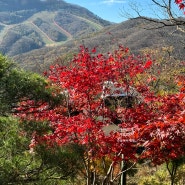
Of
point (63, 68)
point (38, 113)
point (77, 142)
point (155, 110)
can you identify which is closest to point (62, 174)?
point (77, 142)

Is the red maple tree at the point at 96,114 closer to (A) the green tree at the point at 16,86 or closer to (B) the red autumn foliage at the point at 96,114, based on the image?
(B) the red autumn foliage at the point at 96,114

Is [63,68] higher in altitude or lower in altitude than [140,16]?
lower

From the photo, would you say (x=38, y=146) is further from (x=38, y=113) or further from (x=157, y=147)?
(x=157, y=147)

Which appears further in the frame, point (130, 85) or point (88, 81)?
point (130, 85)

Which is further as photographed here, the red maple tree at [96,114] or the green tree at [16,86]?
the red maple tree at [96,114]

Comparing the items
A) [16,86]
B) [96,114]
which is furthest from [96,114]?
[16,86]

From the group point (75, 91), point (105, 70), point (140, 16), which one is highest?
point (140, 16)

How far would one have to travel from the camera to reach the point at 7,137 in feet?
25.4

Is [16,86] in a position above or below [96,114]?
above

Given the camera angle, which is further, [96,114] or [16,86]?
[96,114]

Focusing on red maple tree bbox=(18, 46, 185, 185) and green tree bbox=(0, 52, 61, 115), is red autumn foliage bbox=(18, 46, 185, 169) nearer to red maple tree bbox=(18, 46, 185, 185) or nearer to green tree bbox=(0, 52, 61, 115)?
red maple tree bbox=(18, 46, 185, 185)

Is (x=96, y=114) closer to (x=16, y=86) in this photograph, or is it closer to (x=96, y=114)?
(x=96, y=114)

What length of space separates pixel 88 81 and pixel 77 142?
76.8 inches

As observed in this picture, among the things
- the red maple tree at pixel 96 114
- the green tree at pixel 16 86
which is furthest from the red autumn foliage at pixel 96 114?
the green tree at pixel 16 86
